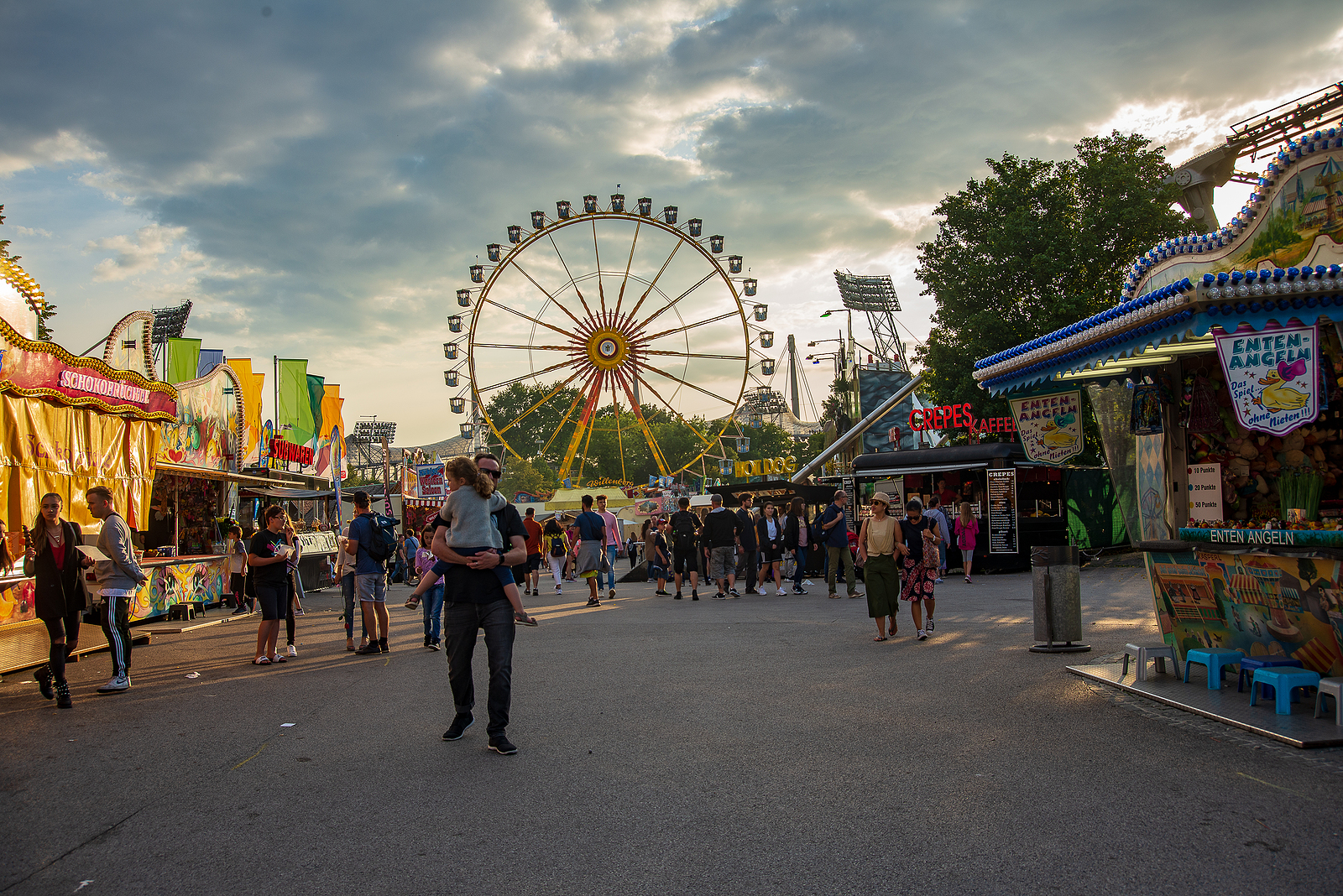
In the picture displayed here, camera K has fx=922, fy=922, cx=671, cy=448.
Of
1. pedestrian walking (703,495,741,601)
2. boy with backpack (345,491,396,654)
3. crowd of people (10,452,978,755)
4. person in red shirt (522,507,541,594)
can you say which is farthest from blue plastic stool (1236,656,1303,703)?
pedestrian walking (703,495,741,601)

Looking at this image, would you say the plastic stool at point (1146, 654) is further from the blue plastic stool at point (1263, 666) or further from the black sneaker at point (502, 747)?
the black sneaker at point (502, 747)

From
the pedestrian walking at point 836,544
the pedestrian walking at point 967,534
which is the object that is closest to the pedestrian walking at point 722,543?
the pedestrian walking at point 836,544

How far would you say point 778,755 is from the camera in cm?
532

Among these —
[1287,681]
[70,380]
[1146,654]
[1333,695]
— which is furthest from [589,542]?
[1333,695]

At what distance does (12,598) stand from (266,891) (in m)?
7.38

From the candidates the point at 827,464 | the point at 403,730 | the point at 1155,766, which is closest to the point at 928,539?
the point at 1155,766

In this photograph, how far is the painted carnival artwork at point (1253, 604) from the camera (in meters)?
5.88

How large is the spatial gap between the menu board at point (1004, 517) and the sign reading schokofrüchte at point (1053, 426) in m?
11.7

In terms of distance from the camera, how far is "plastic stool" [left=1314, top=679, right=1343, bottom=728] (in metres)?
5.44

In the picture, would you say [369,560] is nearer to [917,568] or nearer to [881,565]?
[881,565]

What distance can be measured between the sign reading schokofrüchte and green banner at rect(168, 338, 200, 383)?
1777cm

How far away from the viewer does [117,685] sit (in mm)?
7926

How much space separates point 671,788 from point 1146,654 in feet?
14.4

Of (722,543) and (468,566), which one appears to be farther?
(722,543)
